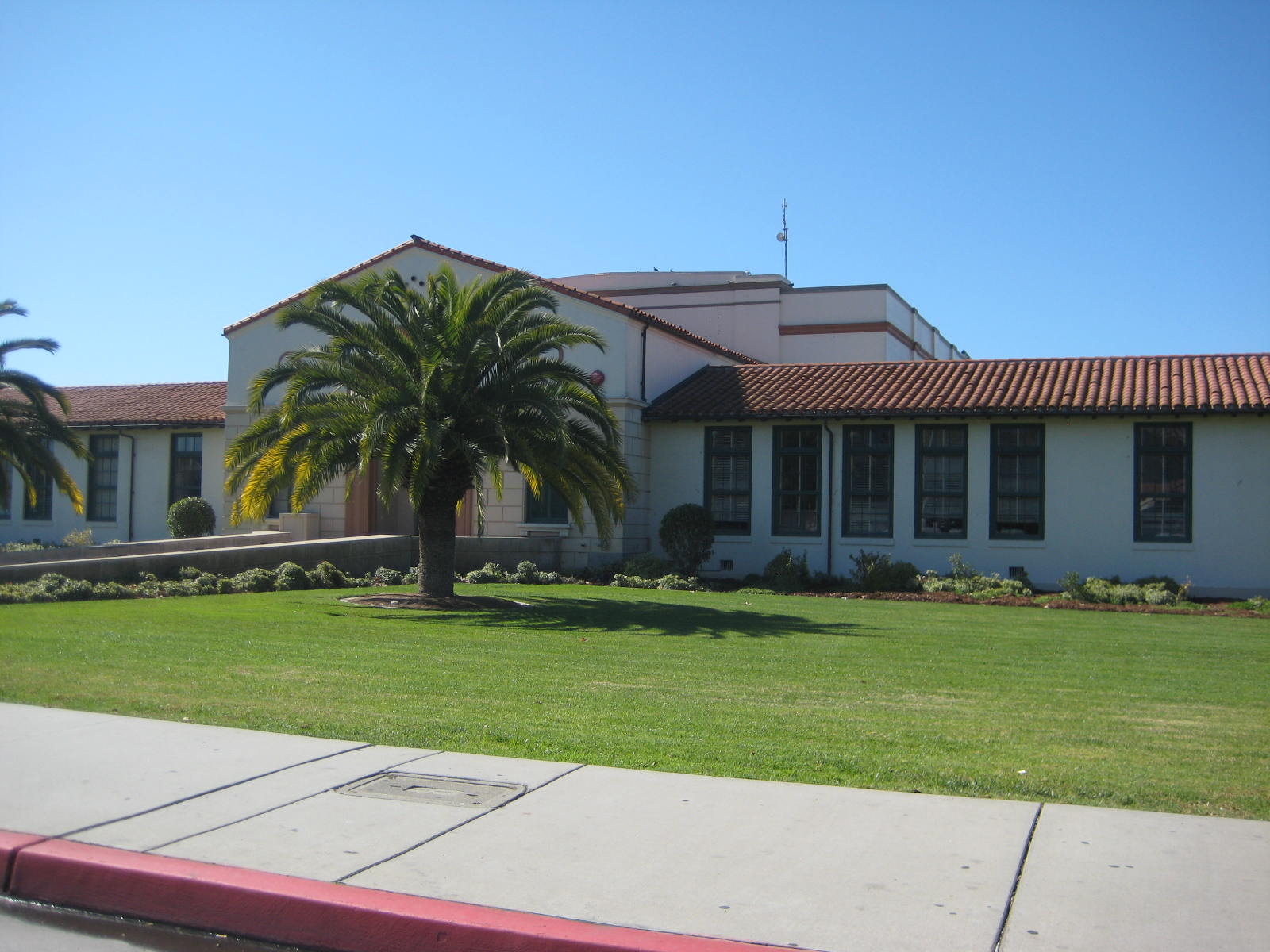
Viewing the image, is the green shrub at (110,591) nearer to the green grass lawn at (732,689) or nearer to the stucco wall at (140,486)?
the green grass lawn at (732,689)

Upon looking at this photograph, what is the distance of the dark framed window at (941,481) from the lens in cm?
2553

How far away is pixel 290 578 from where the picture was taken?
21.8 metres

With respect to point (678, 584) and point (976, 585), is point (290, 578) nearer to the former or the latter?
point (678, 584)

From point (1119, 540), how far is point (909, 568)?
175 inches

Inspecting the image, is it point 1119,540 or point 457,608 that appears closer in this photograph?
point 457,608

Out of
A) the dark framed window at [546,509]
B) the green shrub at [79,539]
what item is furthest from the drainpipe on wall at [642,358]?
the green shrub at [79,539]

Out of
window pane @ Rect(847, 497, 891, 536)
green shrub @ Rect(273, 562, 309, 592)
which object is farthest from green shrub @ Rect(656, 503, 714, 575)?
green shrub @ Rect(273, 562, 309, 592)

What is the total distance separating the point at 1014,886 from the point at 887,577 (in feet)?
62.2

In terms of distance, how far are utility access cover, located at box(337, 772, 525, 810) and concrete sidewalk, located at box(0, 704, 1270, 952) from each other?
0.02 m

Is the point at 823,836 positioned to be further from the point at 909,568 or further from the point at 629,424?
the point at 629,424

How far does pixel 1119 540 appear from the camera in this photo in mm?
24141

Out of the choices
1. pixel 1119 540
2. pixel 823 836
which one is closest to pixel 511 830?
pixel 823 836

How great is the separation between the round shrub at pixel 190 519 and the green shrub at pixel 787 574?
1568 cm

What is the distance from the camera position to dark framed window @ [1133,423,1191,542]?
2373cm
